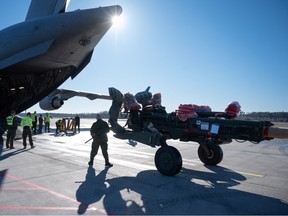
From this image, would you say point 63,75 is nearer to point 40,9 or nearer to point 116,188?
point 40,9

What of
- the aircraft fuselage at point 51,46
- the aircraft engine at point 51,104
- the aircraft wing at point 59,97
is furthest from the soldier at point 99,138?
the aircraft engine at point 51,104

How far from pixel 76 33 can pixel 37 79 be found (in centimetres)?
615

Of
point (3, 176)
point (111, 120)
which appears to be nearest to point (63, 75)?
point (111, 120)

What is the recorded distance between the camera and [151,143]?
834cm

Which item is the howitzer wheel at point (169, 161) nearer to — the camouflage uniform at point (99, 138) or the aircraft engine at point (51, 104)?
the camouflage uniform at point (99, 138)

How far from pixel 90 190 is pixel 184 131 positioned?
341 cm

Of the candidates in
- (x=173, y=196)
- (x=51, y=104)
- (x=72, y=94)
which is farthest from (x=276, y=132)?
(x=72, y=94)

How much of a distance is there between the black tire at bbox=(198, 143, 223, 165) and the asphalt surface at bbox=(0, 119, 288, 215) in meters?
0.25

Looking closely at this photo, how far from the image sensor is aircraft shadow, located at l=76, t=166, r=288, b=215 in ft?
16.5

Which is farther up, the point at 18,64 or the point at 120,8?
the point at 120,8

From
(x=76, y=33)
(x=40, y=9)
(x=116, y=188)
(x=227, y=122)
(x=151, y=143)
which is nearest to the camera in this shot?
(x=116, y=188)

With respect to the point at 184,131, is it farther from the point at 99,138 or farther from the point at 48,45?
the point at 48,45

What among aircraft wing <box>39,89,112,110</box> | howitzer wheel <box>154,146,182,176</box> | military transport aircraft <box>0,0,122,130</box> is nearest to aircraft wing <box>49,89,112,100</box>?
aircraft wing <box>39,89,112,110</box>

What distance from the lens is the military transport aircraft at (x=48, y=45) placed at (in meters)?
12.0
